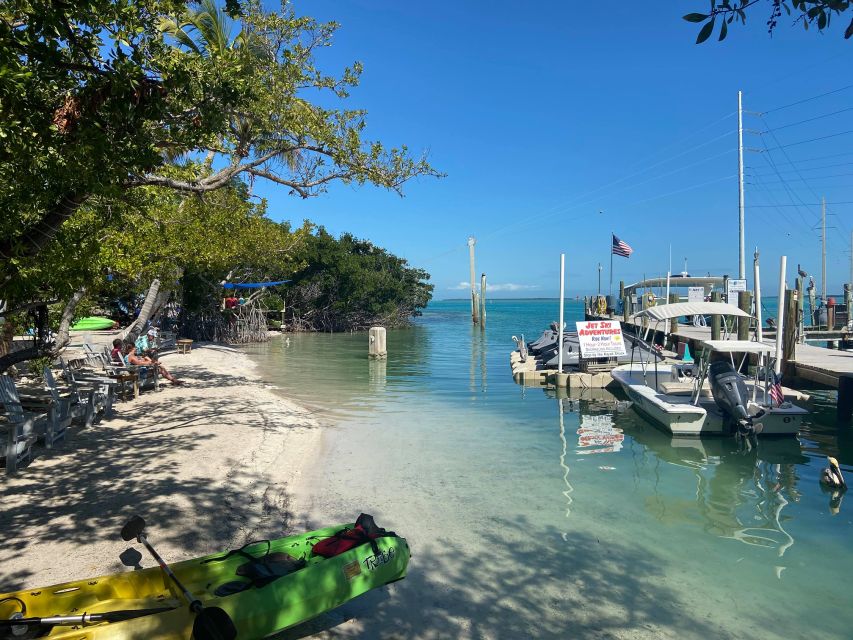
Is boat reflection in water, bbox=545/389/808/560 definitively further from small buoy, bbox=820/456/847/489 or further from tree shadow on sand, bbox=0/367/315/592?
tree shadow on sand, bbox=0/367/315/592

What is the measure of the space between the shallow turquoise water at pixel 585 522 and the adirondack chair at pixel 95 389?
172 inches

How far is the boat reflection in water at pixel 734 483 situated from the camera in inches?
301

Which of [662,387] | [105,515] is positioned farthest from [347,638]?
[662,387]

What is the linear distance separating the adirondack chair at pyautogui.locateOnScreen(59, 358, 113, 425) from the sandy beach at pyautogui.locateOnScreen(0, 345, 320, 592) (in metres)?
0.37

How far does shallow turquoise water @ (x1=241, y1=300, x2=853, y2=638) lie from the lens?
5359 millimetres

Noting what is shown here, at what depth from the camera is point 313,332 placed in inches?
1935

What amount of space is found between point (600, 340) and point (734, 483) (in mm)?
10564

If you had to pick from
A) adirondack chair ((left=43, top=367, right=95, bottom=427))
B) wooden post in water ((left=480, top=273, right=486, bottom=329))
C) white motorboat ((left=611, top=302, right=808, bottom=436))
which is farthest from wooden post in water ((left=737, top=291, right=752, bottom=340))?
wooden post in water ((left=480, top=273, right=486, bottom=329))

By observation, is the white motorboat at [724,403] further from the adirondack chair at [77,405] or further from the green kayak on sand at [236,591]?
the adirondack chair at [77,405]

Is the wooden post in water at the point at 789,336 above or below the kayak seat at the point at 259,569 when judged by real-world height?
above

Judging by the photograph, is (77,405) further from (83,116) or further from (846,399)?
(846,399)

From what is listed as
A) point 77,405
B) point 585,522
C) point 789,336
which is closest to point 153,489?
point 77,405

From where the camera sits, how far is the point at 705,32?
115 inches

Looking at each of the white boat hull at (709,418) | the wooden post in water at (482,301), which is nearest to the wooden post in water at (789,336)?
the white boat hull at (709,418)
